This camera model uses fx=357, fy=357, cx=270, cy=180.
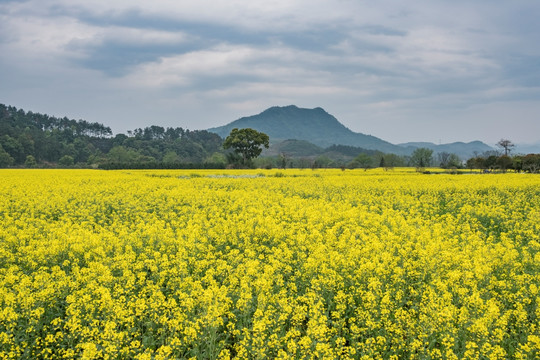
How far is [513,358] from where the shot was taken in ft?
16.8

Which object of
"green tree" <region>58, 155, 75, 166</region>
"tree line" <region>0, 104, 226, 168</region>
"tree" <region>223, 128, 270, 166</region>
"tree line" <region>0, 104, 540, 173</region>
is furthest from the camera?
"green tree" <region>58, 155, 75, 166</region>

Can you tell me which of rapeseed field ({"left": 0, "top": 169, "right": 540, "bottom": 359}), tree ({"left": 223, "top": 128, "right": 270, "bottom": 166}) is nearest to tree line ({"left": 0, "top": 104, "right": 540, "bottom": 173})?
tree ({"left": 223, "top": 128, "right": 270, "bottom": 166})

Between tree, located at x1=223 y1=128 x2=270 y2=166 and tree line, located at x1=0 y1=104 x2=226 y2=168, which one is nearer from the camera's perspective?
tree, located at x1=223 y1=128 x2=270 y2=166

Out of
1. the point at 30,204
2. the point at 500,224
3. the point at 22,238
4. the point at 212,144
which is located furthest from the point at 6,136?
the point at 500,224

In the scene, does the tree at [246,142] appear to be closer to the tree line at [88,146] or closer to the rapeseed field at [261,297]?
the tree line at [88,146]

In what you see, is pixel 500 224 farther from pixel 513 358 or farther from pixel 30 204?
pixel 30 204

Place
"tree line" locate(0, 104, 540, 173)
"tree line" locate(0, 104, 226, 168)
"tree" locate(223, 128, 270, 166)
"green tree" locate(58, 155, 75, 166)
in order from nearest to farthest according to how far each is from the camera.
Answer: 1. "tree line" locate(0, 104, 540, 173)
2. "tree" locate(223, 128, 270, 166)
3. "tree line" locate(0, 104, 226, 168)
4. "green tree" locate(58, 155, 75, 166)

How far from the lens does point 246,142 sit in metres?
89.1

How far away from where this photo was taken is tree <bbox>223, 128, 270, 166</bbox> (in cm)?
8825

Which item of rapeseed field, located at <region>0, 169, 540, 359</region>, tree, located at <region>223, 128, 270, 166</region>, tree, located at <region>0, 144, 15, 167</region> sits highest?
tree, located at <region>223, 128, 270, 166</region>

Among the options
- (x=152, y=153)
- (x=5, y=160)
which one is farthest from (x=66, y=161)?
(x=152, y=153)

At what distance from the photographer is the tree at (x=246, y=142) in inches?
3474

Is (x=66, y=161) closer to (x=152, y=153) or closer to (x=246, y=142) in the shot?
(x=152, y=153)

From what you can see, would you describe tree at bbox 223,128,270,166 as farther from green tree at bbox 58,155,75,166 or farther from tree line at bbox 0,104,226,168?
green tree at bbox 58,155,75,166
